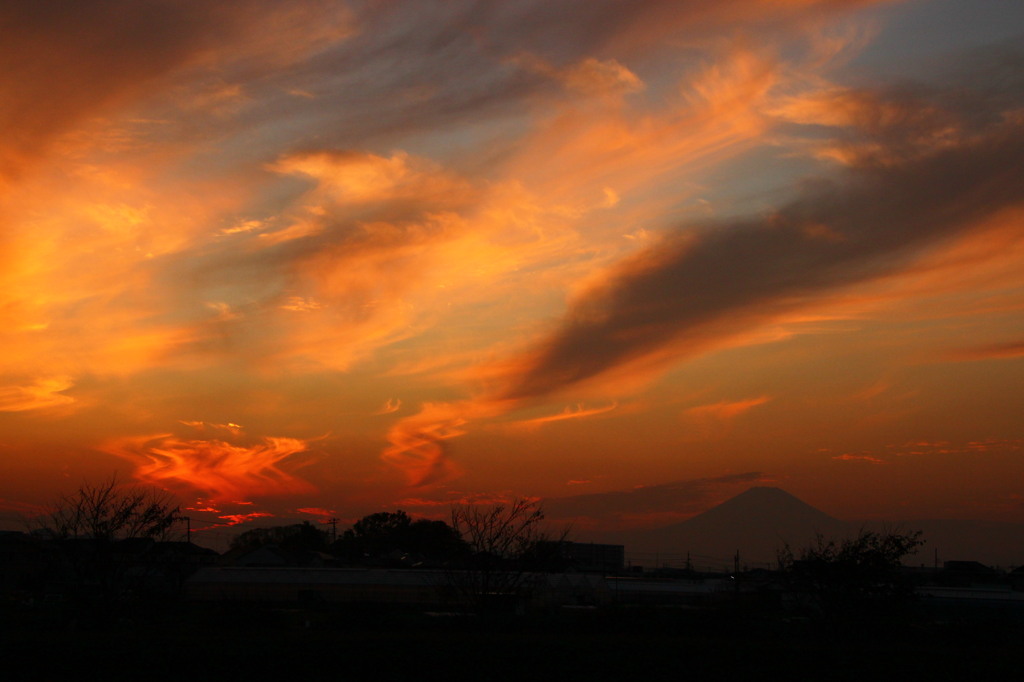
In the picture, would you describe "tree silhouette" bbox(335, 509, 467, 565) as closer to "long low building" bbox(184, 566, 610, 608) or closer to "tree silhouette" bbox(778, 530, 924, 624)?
"long low building" bbox(184, 566, 610, 608)

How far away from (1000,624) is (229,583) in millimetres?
49521

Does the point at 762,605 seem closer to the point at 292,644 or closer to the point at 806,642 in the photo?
the point at 806,642

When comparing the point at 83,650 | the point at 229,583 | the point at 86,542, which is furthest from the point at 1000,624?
the point at 229,583

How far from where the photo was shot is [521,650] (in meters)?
29.8

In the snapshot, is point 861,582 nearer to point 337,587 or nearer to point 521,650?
point 521,650

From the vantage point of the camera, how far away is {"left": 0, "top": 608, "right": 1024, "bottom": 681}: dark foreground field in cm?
2625

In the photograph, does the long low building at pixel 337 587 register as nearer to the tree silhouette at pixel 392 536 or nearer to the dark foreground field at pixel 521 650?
the dark foreground field at pixel 521 650

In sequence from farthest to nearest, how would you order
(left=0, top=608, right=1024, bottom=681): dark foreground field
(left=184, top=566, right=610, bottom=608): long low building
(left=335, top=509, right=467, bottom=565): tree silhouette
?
1. (left=335, top=509, right=467, bottom=565): tree silhouette
2. (left=184, top=566, right=610, bottom=608): long low building
3. (left=0, top=608, right=1024, bottom=681): dark foreground field

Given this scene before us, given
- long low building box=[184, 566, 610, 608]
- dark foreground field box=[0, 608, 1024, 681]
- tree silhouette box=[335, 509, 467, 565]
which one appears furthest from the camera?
tree silhouette box=[335, 509, 467, 565]

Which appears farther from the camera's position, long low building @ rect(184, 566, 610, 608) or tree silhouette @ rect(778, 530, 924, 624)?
long low building @ rect(184, 566, 610, 608)

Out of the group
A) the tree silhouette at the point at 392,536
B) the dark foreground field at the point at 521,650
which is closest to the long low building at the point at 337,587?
the dark foreground field at the point at 521,650

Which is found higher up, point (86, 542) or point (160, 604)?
point (86, 542)

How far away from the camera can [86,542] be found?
42125 millimetres

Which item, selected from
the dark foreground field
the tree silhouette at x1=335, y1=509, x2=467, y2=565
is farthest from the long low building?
the tree silhouette at x1=335, y1=509, x2=467, y2=565
